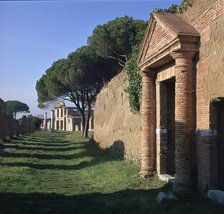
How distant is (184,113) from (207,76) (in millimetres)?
938

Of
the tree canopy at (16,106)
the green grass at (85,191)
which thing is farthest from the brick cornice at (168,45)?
the tree canopy at (16,106)

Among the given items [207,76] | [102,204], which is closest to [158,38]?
[207,76]

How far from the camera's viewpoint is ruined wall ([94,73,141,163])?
13762mm

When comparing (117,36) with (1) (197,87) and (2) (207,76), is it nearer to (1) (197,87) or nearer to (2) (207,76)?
(1) (197,87)

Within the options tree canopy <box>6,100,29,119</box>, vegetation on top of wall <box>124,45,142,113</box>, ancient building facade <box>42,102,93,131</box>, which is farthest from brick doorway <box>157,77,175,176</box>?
tree canopy <box>6,100,29,119</box>

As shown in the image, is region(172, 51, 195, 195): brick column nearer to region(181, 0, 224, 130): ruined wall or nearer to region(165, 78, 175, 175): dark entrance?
region(181, 0, 224, 130): ruined wall

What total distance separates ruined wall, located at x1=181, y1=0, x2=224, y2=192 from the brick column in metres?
0.15

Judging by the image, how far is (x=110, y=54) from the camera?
1111 inches

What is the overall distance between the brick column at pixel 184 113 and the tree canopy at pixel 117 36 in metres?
18.6

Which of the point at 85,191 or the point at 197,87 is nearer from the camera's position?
the point at 197,87

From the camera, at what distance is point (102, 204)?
848 centimetres

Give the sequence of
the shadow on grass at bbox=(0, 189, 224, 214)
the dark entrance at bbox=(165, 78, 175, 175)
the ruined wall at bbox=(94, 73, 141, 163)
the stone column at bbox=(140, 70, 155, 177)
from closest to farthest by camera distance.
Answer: the shadow on grass at bbox=(0, 189, 224, 214)
the dark entrance at bbox=(165, 78, 175, 175)
the stone column at bbox=(140, 70, 155, 177)
the ruined wall at bbox=(94, 73, 141, 163)

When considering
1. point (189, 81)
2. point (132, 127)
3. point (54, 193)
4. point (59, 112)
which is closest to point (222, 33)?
point (189, 81)

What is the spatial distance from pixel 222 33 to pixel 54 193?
5.51 m
